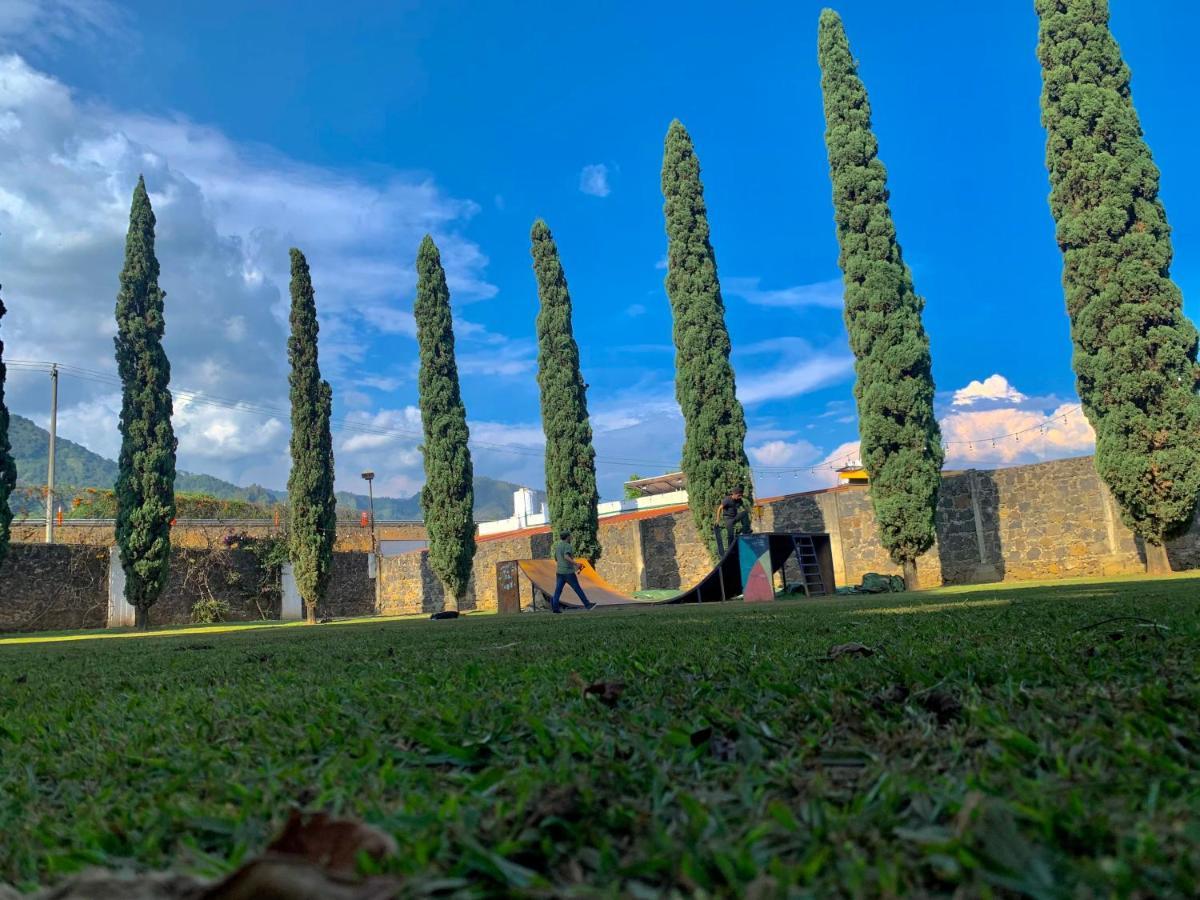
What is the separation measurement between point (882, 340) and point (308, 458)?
14375 mm

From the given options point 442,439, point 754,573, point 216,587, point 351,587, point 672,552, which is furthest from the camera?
point 351,587

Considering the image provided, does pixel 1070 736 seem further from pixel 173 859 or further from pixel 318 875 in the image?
pixel 173 859

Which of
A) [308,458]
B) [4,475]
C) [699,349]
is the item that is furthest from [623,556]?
[4,475]

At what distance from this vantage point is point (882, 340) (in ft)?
50.5

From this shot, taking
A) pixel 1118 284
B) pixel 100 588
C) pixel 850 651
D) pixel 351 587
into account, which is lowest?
pixel 850 651

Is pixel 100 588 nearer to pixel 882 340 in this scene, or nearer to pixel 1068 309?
pixel 882 340

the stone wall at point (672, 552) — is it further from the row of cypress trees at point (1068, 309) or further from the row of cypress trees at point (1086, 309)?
the row of cypress trees at point (1086, 309)

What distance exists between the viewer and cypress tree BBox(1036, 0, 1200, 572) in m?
12.6

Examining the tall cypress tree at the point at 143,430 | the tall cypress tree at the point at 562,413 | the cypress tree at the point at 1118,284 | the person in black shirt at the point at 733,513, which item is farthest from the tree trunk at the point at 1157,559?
the tall cypress tree at the point at 143,430

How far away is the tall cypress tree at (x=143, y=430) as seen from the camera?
17906 mm

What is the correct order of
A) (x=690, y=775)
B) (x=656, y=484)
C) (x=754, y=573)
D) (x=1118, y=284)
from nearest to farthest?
(x=690, y=775), (x=754, y=573), (x=1118, y=284), (x=656, y=484)

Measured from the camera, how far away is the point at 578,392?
2177cm

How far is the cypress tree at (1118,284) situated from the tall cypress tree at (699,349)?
22.6 feet

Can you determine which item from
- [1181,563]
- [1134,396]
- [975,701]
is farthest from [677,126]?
[975,701]
